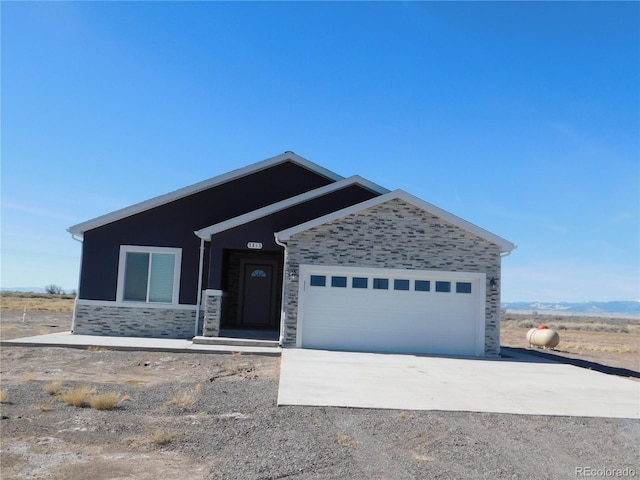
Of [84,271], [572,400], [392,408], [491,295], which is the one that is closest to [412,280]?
[491,295]

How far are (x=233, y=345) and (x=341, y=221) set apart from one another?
15.4 ft

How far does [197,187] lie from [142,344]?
224 inches

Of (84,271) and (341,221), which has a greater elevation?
(341,221)

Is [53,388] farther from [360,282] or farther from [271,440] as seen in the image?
[360,282]

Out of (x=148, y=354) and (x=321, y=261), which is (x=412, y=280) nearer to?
(x=321, y=261)

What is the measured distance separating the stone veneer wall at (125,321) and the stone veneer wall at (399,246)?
430 cm

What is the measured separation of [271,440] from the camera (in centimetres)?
669

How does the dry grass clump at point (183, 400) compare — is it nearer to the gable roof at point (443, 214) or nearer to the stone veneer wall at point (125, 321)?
the gable roof at point (443, 214)

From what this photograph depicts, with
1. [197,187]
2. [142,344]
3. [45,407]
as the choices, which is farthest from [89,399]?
[197,187]

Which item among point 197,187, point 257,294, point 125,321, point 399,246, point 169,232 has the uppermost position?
point 197,187

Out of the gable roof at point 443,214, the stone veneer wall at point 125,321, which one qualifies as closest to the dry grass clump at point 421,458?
the gable roof at point 443,214

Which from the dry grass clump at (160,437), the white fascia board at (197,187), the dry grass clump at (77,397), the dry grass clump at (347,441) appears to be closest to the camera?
the dry grass clump at (160,437)

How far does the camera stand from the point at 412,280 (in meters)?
16.1

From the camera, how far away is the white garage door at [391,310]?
1578cm
